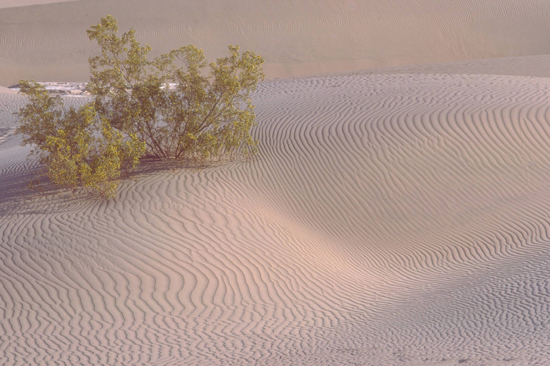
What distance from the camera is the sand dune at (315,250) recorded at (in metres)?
6.28

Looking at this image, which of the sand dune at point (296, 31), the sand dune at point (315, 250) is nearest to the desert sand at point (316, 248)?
the sand dune at point (315, 250)

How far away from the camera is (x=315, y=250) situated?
9055mm

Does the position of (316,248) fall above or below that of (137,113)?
below

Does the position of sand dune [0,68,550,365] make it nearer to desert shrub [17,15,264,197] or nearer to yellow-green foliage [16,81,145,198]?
yellow-green foliage [16,81,145,198]

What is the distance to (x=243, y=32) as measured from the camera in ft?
117

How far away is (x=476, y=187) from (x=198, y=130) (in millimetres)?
5684

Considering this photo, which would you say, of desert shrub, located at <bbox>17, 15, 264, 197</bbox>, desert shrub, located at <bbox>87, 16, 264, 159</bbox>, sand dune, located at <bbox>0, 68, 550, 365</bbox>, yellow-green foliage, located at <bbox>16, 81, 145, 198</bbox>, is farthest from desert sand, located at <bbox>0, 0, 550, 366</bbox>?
desert shrub, located at <bbox>87, 16, 264, 159</bbox>

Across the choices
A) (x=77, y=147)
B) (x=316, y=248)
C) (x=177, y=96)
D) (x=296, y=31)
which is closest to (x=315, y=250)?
(x=316, y=248)

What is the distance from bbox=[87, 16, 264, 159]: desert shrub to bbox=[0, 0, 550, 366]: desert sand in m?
0.75

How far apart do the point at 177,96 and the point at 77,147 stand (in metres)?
2.21

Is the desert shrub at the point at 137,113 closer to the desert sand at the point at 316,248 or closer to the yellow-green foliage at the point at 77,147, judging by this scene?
the yellow-green foliage at the point at 77,147

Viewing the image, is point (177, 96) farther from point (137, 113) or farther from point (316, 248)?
point (316, 248)

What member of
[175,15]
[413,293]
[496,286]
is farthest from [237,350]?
[175,15]

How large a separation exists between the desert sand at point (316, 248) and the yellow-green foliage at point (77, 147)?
376 millimetres
